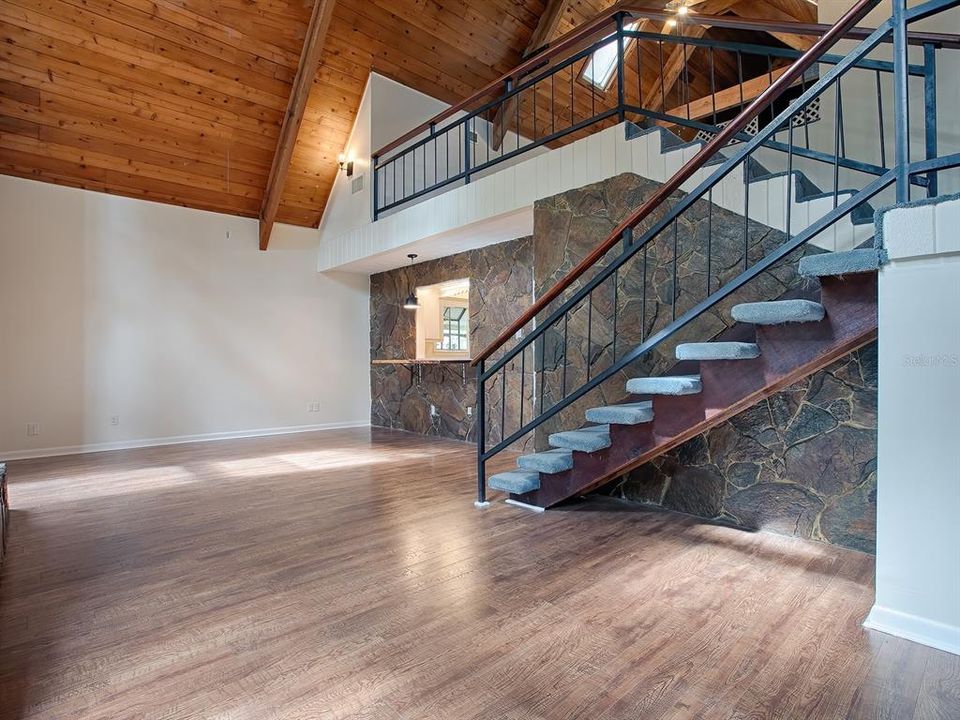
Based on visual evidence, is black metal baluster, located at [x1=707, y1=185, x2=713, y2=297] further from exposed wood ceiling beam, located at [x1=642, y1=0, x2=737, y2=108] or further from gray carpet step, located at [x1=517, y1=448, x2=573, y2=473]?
exposed wood ceiling beam, located at [x1=642, y1=0, x2=737, y2=108]

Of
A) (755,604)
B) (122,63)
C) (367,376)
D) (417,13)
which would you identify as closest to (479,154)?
(417,13)

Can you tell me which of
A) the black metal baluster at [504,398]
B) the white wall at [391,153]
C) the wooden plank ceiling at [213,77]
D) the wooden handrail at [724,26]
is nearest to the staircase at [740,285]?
the wooden handrail at [724,26]

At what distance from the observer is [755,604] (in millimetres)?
2193

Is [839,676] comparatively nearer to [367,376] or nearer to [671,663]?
[671,663]

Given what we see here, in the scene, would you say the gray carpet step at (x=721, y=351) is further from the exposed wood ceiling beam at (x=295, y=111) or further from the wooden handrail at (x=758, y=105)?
the exposed wood ceiling beam at (x=295, y=111)

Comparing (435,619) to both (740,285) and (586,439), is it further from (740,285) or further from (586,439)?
(740,285)

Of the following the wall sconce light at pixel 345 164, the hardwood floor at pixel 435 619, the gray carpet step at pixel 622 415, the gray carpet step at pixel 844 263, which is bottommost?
the hardwood floor at pixel 435 619

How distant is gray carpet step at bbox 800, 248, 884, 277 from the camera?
196 centimetres

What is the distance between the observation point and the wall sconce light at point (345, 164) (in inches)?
274

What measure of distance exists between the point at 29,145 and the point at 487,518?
6.08 metres

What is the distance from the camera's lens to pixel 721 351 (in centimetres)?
255

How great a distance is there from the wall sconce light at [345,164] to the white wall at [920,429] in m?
6.29

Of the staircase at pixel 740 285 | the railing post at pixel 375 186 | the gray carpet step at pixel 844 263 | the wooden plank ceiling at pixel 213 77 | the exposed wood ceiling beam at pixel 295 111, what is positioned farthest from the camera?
the railing post at pixel 375 186

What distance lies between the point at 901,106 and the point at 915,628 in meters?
1.93
